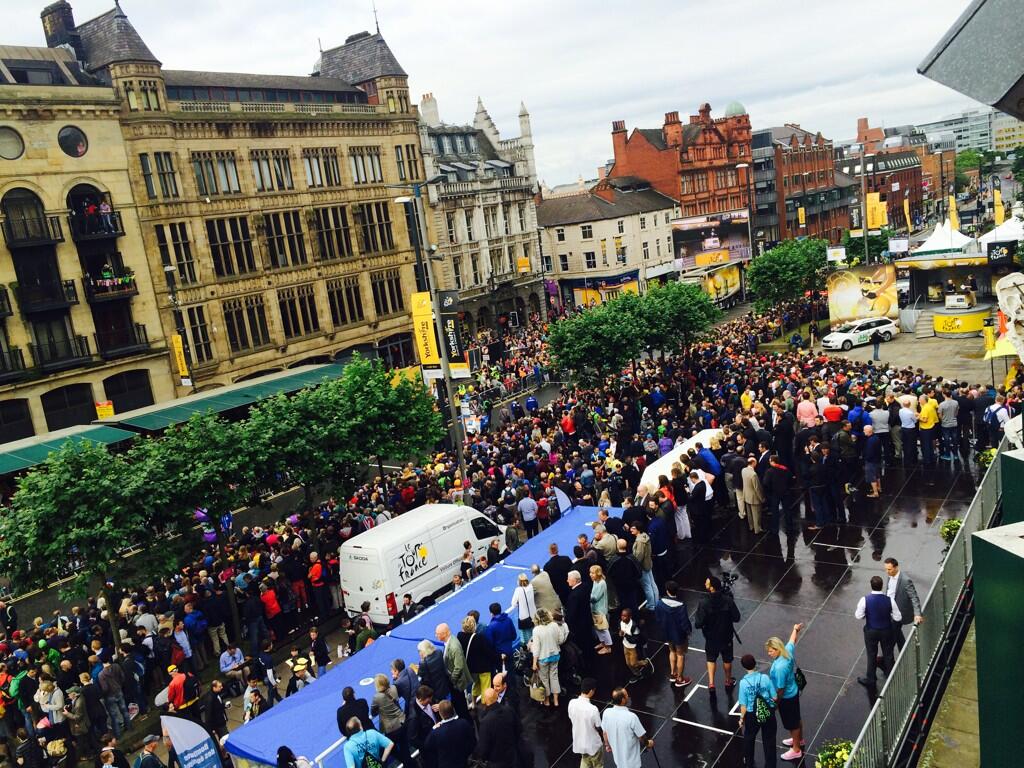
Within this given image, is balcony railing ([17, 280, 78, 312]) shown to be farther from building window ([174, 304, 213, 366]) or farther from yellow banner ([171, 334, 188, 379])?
building window ([174, 304, 213, 366])

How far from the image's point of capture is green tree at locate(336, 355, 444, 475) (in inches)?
841

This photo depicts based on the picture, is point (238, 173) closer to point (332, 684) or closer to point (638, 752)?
point (332, 684)

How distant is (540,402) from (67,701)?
2726 cm

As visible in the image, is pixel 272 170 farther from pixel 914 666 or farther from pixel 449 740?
pixel 914 666

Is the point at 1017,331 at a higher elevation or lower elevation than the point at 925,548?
higher

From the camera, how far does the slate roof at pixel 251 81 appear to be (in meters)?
42.1

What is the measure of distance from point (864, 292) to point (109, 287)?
3754 cm

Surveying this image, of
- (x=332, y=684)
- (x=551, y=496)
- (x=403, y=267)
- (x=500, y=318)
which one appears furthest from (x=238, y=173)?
(x=332, y=684)

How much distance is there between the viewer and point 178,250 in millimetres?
37656

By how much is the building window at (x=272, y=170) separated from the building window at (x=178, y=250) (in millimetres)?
5193

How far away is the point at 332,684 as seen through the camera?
1127cm

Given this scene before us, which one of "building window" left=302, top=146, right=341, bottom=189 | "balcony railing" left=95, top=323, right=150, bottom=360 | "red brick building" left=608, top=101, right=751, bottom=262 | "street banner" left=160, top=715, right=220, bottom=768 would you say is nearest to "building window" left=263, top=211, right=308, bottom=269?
"building window" left=302, top=146, right=341, bottom=189

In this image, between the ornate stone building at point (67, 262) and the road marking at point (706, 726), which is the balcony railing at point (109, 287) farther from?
the road marking at point (706, 726)

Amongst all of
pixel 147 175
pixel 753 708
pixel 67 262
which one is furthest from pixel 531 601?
pixel 147 175
